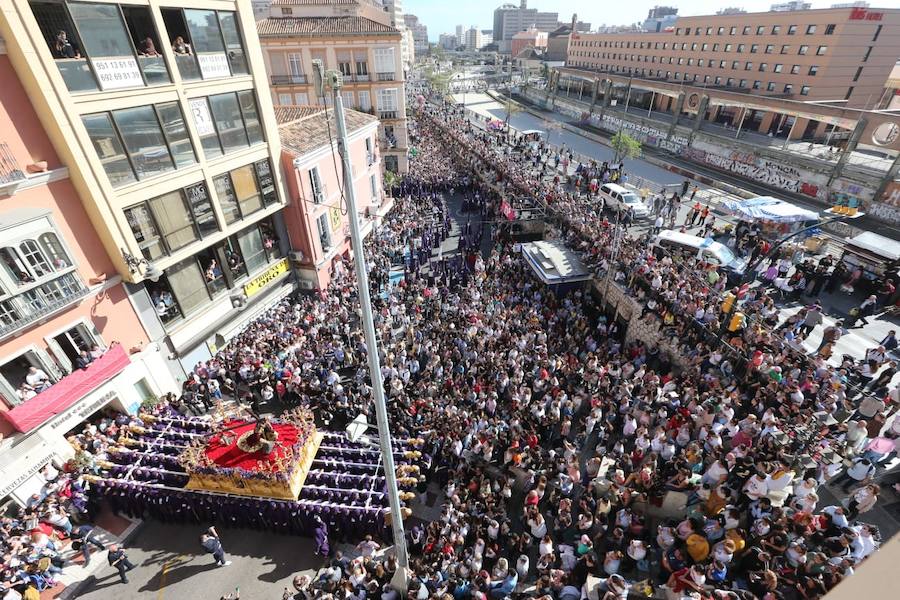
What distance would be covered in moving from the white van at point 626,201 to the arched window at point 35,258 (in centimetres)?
2785

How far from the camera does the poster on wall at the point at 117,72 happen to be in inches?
531

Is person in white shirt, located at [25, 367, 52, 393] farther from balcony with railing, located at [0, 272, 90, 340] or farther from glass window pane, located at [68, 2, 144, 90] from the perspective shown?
glass window pane, located at [68, 2, 144, 90]

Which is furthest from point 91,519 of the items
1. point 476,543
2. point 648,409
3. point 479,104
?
point 479,104

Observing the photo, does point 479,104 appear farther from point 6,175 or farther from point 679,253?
point 6,175

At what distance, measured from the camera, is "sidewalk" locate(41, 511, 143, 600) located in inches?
464

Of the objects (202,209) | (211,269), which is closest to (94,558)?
(211,269)

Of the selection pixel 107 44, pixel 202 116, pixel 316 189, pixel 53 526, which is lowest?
pixel 53 526

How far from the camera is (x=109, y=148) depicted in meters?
14.1

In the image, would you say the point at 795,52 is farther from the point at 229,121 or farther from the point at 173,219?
the point at 173,219

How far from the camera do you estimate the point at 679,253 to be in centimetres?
2103

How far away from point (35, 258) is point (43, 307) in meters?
1.49

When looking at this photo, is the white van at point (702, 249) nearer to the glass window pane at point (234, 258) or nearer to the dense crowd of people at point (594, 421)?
the dense crowd of people at point (594, 421)

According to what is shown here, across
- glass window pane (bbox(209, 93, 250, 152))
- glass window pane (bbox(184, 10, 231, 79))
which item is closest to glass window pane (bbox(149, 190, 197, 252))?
glass window pane (bbox(209, 93, 250, 152))

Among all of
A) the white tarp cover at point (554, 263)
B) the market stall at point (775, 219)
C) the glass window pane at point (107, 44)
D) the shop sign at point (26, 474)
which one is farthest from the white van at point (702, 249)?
the shop sign at point (26, 474)
